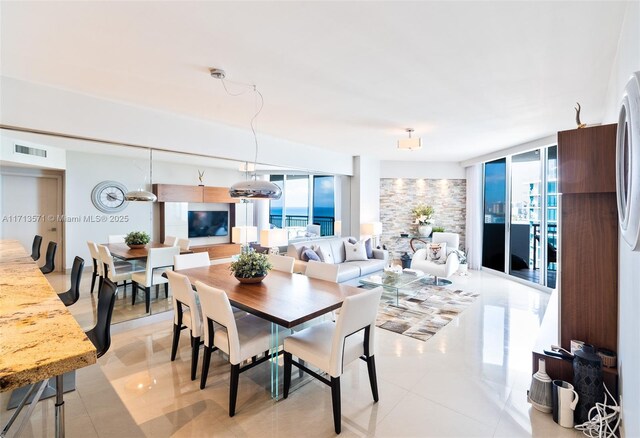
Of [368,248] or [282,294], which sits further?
[368,248]

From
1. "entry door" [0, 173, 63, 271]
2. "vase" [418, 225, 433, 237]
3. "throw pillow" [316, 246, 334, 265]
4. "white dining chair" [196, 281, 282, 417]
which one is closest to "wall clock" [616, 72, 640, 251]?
"white dining chair" [196, 281, 282, 417]

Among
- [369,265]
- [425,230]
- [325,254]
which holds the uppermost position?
[425,230]

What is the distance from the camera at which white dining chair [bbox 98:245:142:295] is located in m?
3.55

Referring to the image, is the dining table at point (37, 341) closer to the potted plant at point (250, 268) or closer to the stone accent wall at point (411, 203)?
the potted plant at point (250, 268)

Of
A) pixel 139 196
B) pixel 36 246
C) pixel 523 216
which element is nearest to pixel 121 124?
pixel 139 196

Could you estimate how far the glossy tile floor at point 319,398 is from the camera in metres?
2.09

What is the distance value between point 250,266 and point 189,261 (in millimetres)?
1209

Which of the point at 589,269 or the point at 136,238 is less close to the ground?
the point at 136,238

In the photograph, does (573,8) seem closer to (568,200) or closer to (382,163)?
(568,200)

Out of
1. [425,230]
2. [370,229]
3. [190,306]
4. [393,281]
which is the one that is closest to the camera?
[190,306]

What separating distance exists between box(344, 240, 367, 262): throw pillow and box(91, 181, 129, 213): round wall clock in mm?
3882

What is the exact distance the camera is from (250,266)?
9.61 feet

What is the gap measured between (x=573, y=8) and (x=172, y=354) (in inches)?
161

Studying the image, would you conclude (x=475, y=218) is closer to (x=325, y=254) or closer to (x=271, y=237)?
(x=325, y=254)
